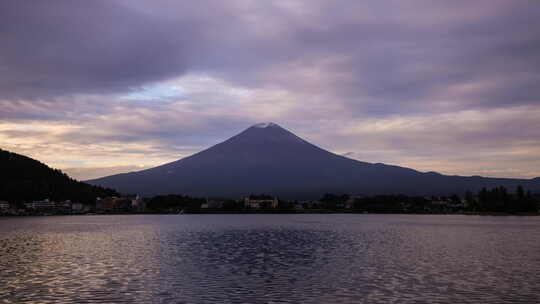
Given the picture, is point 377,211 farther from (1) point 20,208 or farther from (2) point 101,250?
(2) point 101,250

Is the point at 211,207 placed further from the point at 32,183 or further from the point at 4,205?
the point at 4,205

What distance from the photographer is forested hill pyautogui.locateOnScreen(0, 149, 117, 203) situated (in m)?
168

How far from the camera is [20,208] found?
167 m

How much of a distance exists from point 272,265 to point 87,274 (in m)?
9.82

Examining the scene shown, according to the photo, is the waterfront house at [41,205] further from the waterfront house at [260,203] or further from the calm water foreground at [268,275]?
the calm water foreground at [268,275]

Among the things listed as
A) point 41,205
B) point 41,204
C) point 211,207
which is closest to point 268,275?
point 41,205

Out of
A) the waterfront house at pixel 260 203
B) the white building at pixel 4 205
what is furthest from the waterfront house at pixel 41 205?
the waterfront house at pixel 260 203

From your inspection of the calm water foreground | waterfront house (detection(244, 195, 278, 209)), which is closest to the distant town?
waterfront house (detection(244, 195, 278, 209))

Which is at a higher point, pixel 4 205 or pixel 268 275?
pixel 4 205

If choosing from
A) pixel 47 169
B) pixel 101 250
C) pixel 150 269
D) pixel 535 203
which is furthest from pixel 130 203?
pixel 150 269

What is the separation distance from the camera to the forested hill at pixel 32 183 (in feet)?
553

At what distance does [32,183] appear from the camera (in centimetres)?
17438

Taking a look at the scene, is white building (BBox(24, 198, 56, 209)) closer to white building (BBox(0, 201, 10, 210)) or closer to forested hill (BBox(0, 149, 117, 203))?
forested hill (BBox(0, 149, 117, 203))

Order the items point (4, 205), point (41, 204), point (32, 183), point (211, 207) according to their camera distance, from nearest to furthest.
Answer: point (4, 205) < point (41, 204) < point (32, 183) < point (211, 207)
